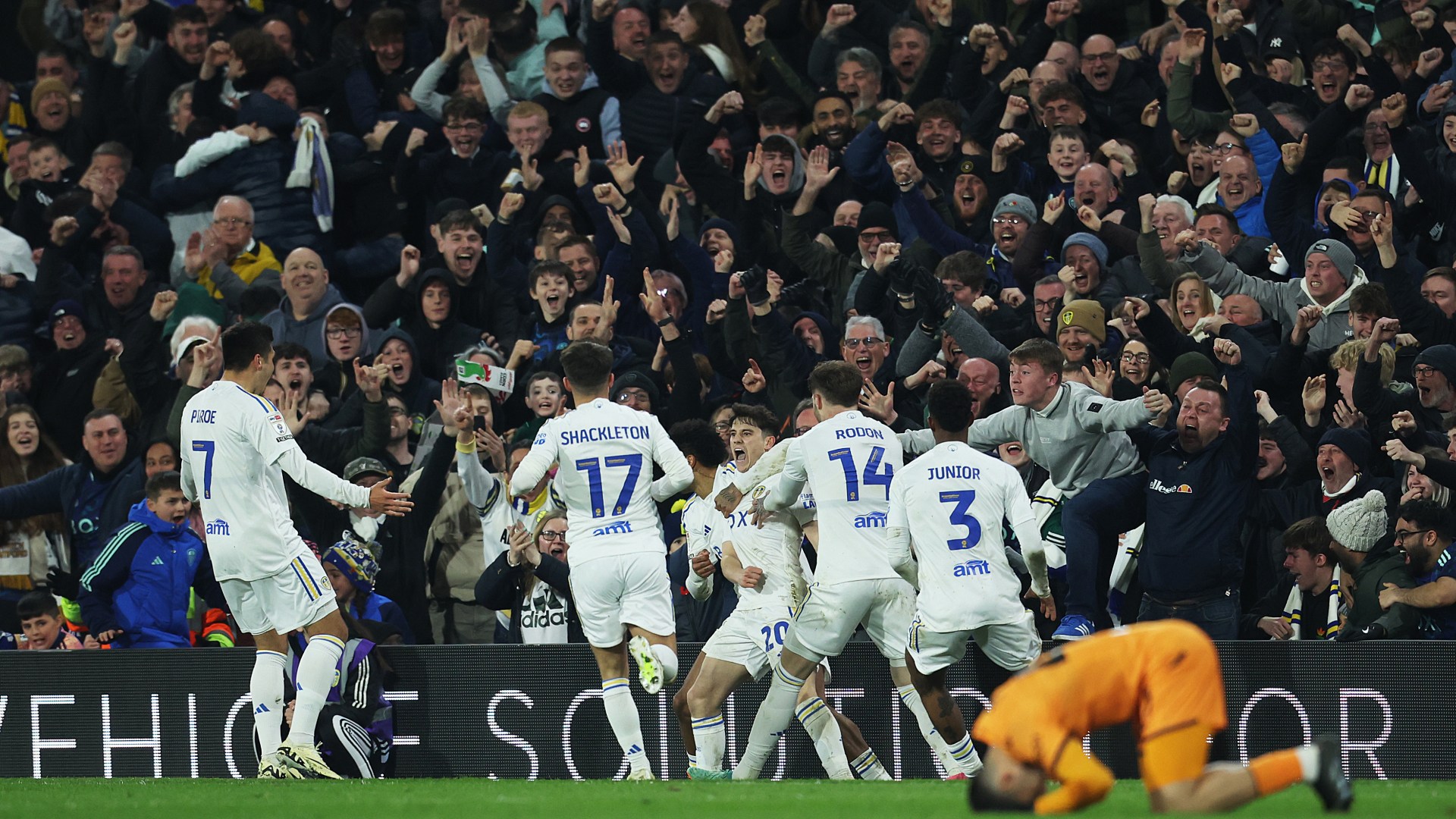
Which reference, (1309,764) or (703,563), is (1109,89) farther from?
(1309,764)

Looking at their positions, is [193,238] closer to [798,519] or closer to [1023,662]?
[798,519]

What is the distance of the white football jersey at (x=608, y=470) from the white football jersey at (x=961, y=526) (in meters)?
1.24

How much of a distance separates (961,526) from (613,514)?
1.89 m

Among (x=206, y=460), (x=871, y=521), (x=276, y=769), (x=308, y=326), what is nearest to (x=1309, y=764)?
(x=871, y=521)

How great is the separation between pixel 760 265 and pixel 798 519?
4.05 metres

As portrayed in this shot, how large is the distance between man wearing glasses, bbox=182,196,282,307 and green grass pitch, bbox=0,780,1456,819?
19.1 ft

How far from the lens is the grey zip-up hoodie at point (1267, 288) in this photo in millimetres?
11719

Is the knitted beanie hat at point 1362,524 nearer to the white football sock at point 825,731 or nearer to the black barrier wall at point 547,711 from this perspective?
the black barrier wall at point 547,711

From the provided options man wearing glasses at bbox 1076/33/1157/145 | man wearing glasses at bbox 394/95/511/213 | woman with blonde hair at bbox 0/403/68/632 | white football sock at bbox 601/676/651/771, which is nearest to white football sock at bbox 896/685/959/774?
white football sock at bbox 601/676/651/771

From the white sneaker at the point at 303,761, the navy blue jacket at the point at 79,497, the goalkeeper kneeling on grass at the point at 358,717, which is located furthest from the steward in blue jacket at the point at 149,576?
the white sneaker at the point at 303,761

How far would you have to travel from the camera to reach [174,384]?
45.4 feet

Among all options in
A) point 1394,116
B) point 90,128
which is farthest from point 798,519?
point 90,128

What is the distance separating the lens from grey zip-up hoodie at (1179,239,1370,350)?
11.7 m

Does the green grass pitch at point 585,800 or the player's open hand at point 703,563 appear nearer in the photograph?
the green grass pitch at point 585,800
